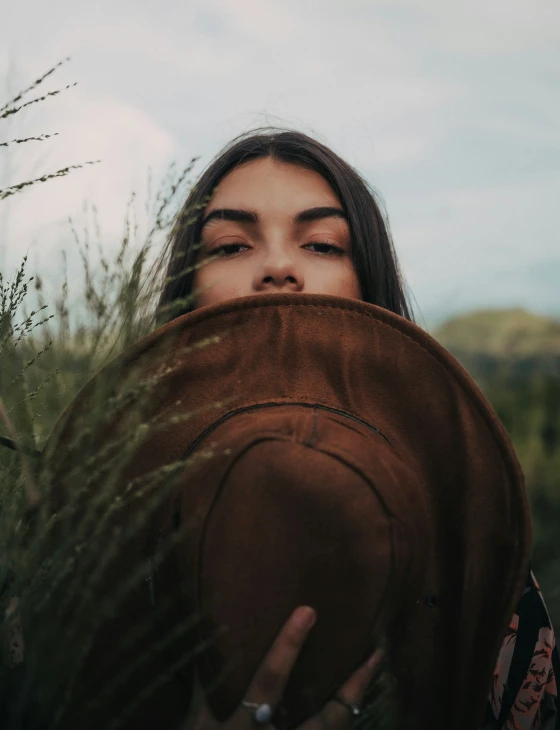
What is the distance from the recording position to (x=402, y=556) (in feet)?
3.84

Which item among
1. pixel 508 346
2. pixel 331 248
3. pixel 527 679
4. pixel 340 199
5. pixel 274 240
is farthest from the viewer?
pixel 508 346

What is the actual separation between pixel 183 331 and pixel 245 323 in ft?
0.48

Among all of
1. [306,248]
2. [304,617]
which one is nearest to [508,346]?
[306,248]

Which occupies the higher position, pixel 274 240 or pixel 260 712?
pixel 274 240

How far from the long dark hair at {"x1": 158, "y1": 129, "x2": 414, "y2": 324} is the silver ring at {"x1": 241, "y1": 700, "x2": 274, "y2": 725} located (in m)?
1.34

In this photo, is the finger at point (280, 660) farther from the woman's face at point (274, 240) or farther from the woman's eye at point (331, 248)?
the woman's eye at point (331, 248)

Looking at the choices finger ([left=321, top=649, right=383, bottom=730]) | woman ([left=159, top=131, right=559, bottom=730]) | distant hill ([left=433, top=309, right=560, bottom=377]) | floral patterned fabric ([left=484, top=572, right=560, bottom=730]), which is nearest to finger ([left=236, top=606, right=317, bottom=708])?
finger ([left=321, top=649, right=383, bottom=730])

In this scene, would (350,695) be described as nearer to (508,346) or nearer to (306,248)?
(306,248)

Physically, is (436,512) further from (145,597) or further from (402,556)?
(145,597)

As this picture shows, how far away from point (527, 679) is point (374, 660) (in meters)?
0.84

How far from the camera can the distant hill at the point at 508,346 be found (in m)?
7.33

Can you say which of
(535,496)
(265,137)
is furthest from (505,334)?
(265,137)

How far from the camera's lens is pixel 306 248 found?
207 centimetres

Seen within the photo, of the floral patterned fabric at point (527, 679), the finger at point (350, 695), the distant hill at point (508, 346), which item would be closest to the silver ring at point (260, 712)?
the finger at point (350, 695)
